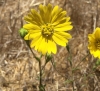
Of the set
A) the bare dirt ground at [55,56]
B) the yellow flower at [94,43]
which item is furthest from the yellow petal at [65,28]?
the bare dirt ground at [55,56]

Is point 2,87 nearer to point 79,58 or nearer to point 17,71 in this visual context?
point 17,71

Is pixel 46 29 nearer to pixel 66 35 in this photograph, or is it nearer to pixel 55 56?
pixel 66 35

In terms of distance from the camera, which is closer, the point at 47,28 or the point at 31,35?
the point at 31,35

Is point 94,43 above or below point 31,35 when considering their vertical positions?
below

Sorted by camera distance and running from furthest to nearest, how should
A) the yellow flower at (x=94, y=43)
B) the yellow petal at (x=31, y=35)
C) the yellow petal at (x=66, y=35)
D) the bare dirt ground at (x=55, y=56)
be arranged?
the bare dirt ground at (x=55, y=56)
the yellow flower at (x=94, y=43)
the yellow petal at (x=66, y=35)
the yellow petal at (x=31, y=35)

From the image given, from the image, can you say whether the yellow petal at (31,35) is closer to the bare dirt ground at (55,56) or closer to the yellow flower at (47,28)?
the yellow flower at (47,28)

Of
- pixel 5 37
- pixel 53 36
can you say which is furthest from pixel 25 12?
pixel 53 36

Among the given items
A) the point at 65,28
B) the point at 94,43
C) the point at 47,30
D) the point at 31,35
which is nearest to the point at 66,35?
the point at 65,28
